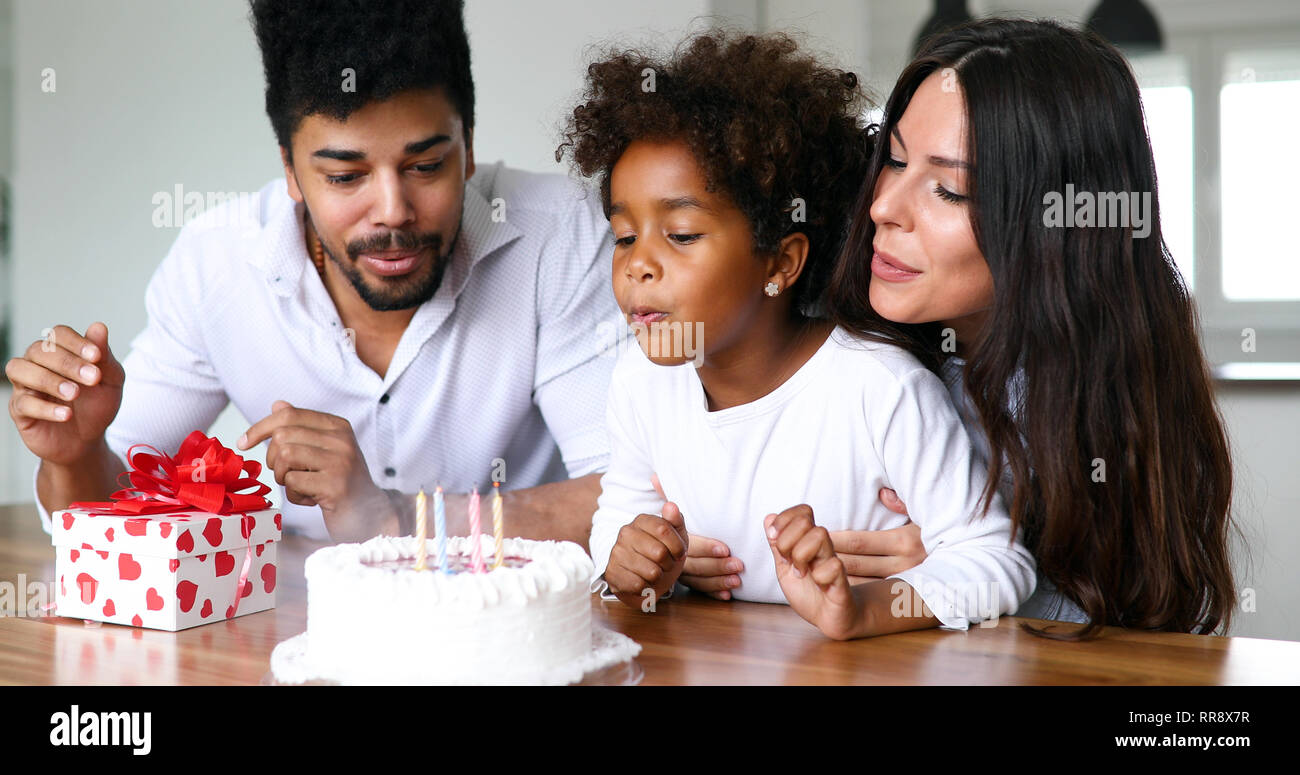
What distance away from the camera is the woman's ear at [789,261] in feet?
4.29

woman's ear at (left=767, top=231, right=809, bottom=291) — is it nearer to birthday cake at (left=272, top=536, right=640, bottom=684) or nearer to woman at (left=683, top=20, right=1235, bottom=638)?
woman at (left=683, top=20, right=1235, bottom=638)

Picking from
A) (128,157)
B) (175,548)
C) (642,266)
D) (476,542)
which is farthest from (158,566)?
(128,157)

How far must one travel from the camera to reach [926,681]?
0.87 meters

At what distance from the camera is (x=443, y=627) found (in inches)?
33.5

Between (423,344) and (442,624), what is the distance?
101 cm

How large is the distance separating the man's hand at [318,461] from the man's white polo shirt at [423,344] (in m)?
0.37

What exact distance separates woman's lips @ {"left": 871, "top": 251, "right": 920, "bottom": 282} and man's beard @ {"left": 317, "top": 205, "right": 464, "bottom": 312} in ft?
2.41

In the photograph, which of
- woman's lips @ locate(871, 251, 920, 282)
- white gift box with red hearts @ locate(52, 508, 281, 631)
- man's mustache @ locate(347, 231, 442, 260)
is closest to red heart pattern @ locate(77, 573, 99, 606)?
white gift box with red hearts @ locate(52, 508, 281, 631)

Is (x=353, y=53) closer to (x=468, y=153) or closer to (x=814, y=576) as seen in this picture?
(x=468, y=153)

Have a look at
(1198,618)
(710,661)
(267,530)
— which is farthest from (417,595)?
(1198,618)

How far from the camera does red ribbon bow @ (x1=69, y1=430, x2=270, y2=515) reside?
1.13 m
